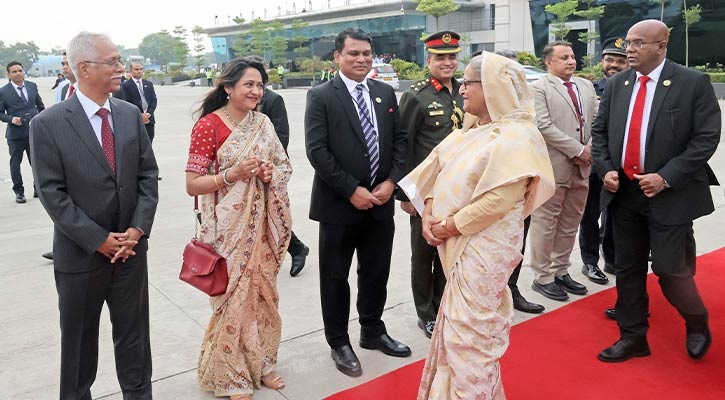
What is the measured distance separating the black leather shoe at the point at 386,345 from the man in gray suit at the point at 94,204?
135 cm

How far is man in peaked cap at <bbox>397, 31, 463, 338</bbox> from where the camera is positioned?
3.64m

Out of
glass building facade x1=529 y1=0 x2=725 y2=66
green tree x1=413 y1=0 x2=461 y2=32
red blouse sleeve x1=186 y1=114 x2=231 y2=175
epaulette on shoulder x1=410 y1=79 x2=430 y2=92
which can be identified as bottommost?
red blouse sleeve x1=186 y1=114 x2=231 y2=175

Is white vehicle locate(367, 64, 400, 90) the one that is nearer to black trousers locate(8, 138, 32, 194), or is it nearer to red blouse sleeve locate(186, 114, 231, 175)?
black trousers locate(8, 138, 32, 194)

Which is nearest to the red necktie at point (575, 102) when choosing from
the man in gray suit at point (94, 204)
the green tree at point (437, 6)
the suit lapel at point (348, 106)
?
the suit lapel at point (348, 106)

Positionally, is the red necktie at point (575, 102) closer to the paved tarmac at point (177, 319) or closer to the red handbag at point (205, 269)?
the paved tarmac at point (177, 319)

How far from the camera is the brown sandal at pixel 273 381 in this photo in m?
3.12

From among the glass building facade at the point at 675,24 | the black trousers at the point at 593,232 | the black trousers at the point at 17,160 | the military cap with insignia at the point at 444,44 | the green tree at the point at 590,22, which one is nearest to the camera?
the military cap with insignia at the point at 444,44

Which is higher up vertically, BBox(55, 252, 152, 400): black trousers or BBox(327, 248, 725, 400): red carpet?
BBox(55, 252, 152, 400): black trousers

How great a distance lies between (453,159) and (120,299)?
5.30ft

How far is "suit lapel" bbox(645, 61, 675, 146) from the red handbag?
7.66 ft

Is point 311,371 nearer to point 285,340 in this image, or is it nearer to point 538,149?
point 285,340

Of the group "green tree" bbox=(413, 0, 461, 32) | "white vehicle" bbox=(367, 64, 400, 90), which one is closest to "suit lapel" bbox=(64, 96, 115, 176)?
"white vehicle" bbox=(367, 64, 400, 90)

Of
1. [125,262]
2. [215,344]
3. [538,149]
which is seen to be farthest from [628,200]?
[125,262]

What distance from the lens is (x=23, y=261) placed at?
533 centimetres
